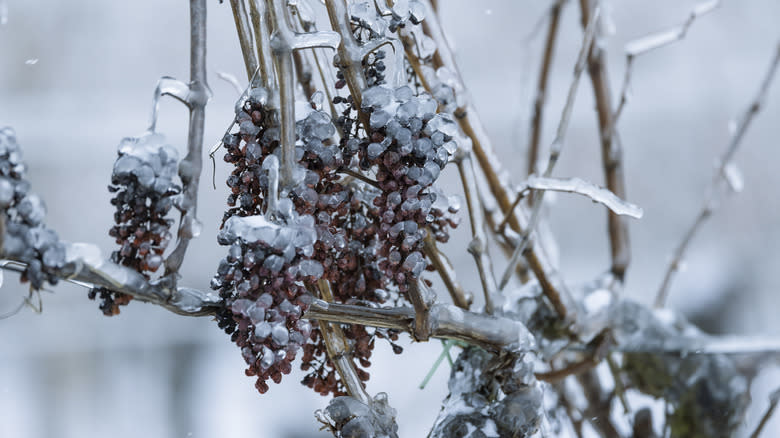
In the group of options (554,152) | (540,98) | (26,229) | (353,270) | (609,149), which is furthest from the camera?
(540,98)

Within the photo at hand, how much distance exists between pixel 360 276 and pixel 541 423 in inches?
4.6

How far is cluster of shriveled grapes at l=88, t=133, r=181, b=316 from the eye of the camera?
217 millimetres

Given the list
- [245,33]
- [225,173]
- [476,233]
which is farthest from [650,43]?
[225,173]

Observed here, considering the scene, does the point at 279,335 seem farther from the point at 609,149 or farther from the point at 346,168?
the point at 609,149

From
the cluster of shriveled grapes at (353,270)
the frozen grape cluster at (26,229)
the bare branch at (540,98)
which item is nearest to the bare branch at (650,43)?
the bare branch at (540,98)

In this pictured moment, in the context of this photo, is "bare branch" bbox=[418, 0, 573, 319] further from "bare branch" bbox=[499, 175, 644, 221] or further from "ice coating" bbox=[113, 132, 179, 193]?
"ice coating" bbox=[113, 132, 179, 193]

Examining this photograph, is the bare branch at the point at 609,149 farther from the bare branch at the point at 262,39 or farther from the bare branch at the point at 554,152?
the bare branch at the point at 262,39

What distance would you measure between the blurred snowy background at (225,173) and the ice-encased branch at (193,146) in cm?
100

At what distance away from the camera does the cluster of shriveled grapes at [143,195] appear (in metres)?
0.22

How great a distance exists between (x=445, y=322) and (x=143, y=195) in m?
0.13

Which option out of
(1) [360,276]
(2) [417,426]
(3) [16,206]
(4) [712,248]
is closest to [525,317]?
(1) [360,276]

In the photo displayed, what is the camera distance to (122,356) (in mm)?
1599

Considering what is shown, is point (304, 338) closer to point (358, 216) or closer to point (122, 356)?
point (358, 216)

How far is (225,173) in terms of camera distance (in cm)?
121
